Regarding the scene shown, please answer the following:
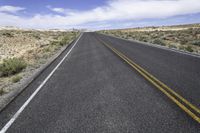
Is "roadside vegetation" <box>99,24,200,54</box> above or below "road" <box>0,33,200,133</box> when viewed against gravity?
below

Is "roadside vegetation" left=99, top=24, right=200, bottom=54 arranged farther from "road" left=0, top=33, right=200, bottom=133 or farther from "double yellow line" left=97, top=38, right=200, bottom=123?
"road" left=0, top=33, right=200, bottom=133

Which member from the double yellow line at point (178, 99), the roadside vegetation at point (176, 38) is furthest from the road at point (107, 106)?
the roadside vegetation at point (176, 38)

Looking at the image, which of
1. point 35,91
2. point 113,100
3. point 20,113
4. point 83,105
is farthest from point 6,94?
point 113,100

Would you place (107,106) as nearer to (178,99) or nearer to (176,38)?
(178,99)

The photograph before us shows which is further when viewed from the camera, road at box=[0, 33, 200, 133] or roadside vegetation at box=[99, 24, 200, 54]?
roadside vegetation at box=[99, 24, 200, 54]

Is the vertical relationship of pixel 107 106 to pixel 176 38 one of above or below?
above

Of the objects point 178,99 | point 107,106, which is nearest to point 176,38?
point 178,99

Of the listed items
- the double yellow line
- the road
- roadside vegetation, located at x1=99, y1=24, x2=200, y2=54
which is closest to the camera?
the road

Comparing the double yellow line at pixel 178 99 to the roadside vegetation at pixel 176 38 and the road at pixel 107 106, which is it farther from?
the roadside vegetation at pixel 176 38

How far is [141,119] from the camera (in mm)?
4953

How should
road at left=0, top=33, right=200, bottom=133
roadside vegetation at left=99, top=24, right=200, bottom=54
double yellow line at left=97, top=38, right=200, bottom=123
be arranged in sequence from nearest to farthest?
road at left=0, top=33, right=200, bottom=133 < double yellow line at left=97, top=38, right=200, bottom=123 < roadside vegetation at left=99, top=24, right=200, bottom=54

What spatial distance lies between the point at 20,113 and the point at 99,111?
81.3 inches

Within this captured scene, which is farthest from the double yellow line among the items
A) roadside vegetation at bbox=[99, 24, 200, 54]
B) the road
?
roadside vegetation at bbox=[99, 24, 200, 54]

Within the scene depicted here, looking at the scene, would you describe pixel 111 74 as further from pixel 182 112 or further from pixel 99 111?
pixel 182 112
